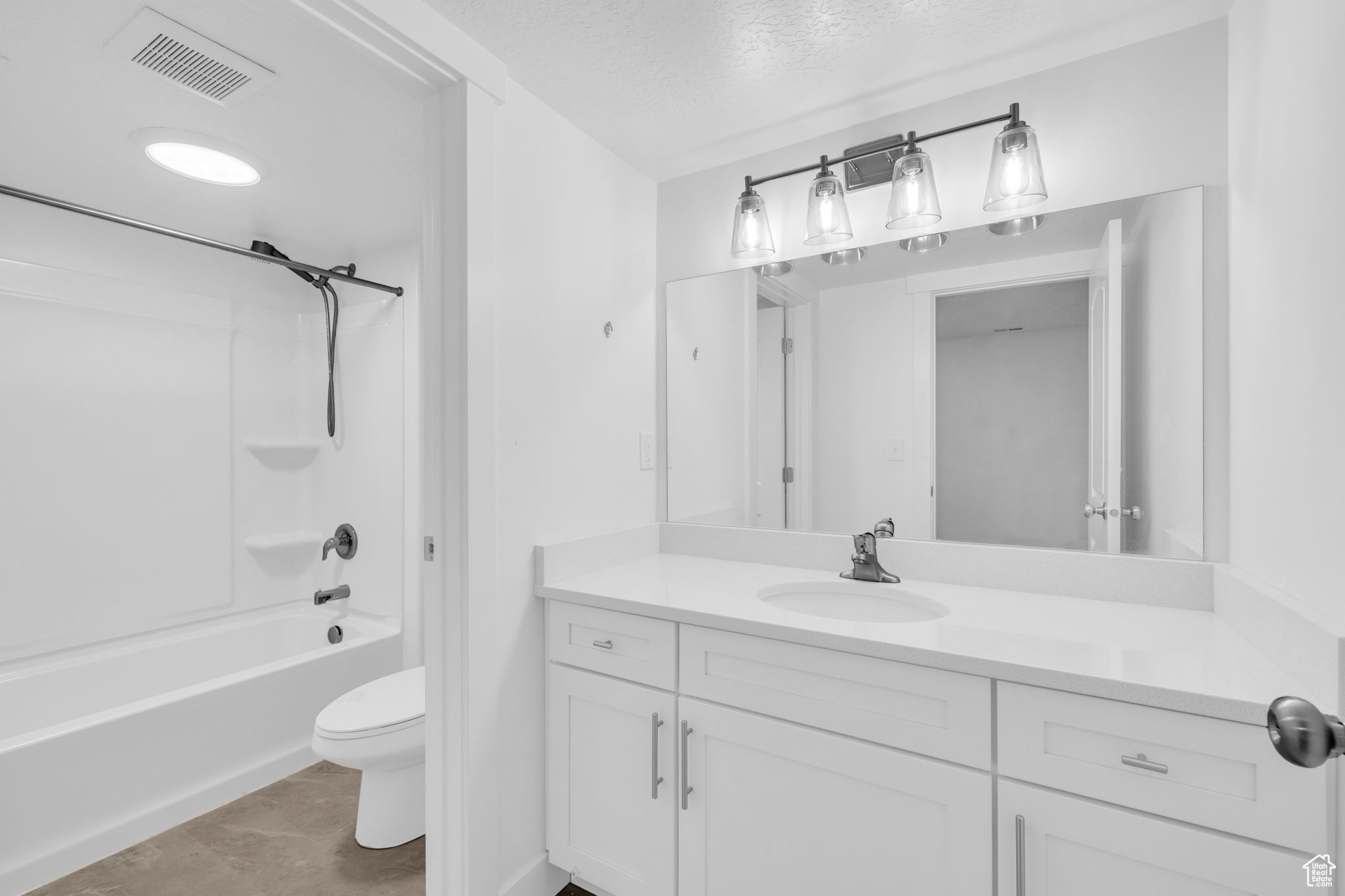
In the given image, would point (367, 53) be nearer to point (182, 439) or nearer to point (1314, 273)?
point (1314, 273)

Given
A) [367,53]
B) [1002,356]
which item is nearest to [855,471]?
[1002,356]

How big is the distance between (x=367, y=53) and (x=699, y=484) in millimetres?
1460

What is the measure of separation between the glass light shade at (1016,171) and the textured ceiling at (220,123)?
1489 millimetres

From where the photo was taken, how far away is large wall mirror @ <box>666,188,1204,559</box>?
1.38 metres

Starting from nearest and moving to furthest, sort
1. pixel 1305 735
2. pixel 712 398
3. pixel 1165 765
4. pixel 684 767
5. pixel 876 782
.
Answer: pixel 1305 735 < pixel 1165 765 < pixel 876 782 < pixel 684 767 < pixel 712 398

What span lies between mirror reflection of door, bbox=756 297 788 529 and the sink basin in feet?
1.03

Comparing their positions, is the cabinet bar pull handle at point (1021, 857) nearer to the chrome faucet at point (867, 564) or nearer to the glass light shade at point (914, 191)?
the chrome faucet at point (867, 564)

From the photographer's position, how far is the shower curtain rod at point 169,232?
5.61 ft

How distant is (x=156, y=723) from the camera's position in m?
1.93

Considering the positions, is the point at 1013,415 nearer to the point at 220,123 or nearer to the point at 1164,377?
the point at 1164,377

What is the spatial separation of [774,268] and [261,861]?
2435mm

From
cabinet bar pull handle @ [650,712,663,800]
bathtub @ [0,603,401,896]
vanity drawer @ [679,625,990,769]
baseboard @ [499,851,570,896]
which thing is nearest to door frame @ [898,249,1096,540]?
vanity drawer @ [679,625,990,769]

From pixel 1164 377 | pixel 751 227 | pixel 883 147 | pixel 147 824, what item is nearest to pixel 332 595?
pixel 147 824

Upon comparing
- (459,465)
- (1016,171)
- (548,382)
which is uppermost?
(1016,171)
